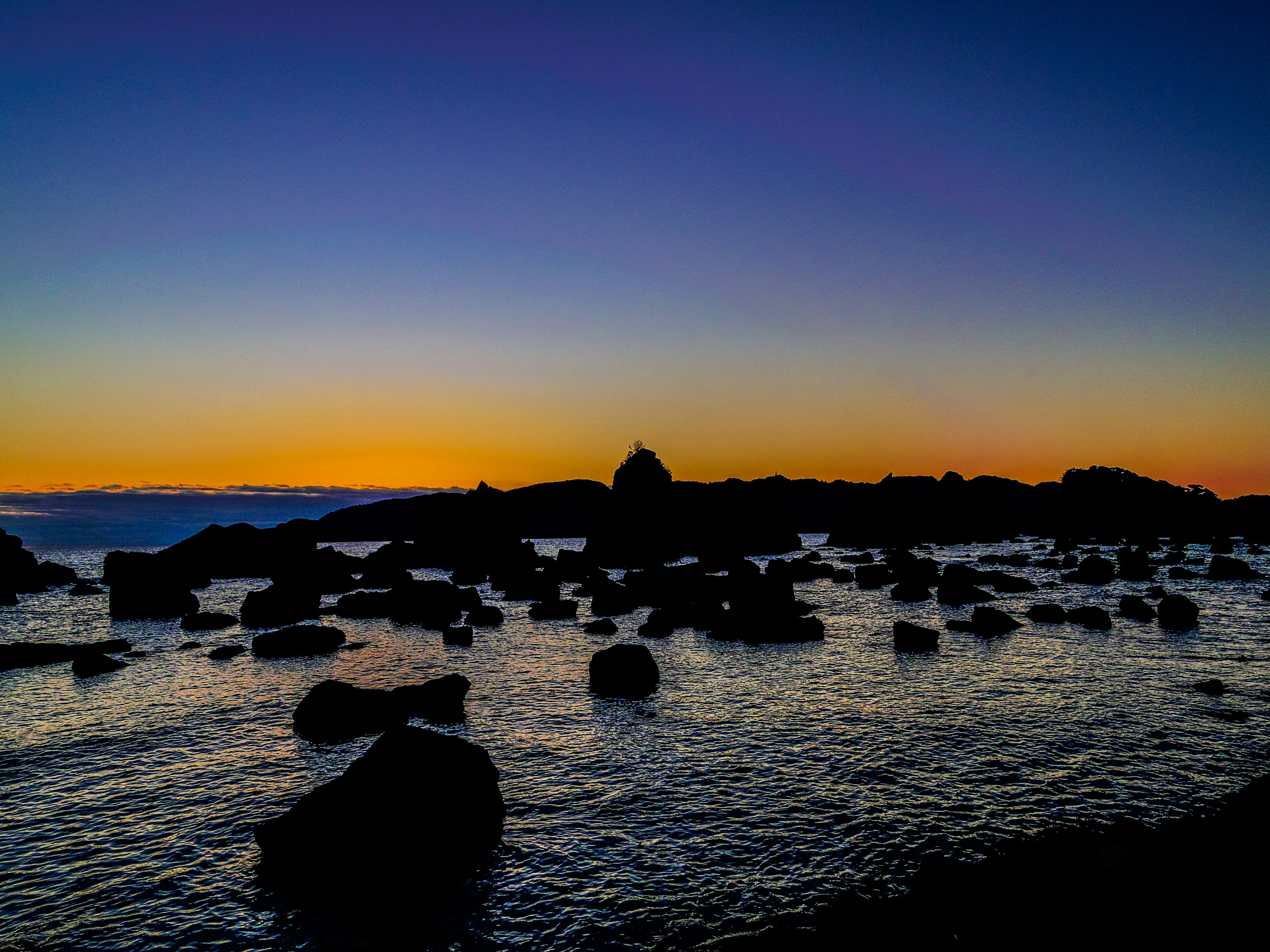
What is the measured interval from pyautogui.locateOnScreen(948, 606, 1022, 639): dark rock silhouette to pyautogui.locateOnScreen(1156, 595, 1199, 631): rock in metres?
10.1

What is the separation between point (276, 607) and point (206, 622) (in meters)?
5.38

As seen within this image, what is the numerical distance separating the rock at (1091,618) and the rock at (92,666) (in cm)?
6138

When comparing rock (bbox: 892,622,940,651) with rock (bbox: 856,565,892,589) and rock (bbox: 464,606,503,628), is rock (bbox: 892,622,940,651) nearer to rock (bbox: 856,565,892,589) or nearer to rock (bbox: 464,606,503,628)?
rock (bbox: 464,606,503,628)

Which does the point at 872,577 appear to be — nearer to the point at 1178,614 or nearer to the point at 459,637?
the point at 1178,614

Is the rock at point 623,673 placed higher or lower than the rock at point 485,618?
higher

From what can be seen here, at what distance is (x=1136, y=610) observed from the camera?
51.7 meters

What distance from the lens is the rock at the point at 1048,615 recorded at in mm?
50094

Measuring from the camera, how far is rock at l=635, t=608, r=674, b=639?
49.2 m

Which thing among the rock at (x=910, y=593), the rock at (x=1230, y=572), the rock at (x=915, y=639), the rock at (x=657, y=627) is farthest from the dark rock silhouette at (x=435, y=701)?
the rock at (x=1230, y=572)

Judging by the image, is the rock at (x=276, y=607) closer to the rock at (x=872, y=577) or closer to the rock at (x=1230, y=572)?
the rock at (x=872, y=577)

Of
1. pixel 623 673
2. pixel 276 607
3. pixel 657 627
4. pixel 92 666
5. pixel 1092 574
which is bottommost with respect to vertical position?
pixel 276 607

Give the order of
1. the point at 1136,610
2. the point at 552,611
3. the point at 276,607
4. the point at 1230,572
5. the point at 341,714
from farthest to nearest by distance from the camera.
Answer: the point at 1230,572 → the point at 552,611 → the point at 276,607 → the point at 1136,610 → the point at 341,714

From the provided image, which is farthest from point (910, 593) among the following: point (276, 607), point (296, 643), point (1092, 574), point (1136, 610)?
point (276, 607)

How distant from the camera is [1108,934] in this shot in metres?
10.3
